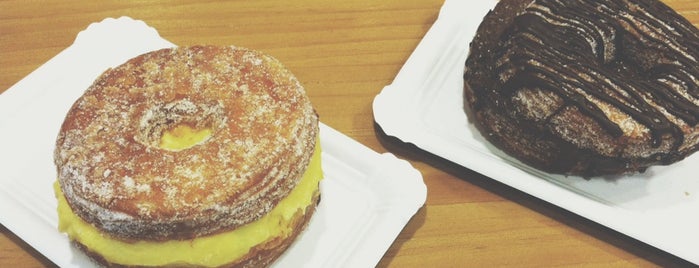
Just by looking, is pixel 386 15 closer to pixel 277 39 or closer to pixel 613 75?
pixel 277 39

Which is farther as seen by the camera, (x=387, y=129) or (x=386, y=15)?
(x=386, y=15)

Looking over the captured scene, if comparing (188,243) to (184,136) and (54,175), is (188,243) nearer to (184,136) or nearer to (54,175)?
(184,136)

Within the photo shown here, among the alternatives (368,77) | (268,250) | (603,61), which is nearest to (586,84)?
(603,61)

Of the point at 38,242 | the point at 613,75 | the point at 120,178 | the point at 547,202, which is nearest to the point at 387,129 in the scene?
the point at 547,202

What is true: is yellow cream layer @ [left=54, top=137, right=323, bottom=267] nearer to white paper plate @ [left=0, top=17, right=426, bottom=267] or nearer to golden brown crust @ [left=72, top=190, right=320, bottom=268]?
golden brown crust @ [left=72, top=190, right=320, bottom=268]

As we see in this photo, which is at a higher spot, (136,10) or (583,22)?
(583,22)

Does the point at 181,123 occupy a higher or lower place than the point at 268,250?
higher

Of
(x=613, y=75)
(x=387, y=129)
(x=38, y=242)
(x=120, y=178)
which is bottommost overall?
(x=38, y=242)
